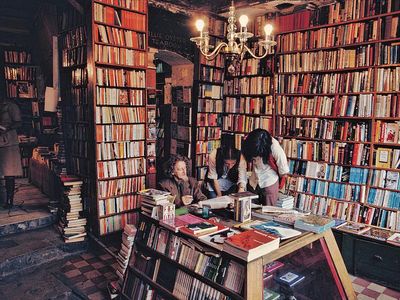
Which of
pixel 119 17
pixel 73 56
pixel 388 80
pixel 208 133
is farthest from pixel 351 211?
pixel 73 56

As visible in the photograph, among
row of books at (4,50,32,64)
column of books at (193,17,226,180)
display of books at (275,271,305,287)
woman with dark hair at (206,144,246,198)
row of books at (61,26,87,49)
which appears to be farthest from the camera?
row of books at (4,50,32,64)

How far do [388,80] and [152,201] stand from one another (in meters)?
3.15

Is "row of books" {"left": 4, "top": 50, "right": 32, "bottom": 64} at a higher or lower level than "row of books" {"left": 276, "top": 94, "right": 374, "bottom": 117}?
higher

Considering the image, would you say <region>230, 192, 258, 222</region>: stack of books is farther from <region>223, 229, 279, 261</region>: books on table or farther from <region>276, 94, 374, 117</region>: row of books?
<region>276, 94, 374, 117</region>: row of books

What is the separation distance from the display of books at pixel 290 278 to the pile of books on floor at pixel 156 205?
0.93 metres

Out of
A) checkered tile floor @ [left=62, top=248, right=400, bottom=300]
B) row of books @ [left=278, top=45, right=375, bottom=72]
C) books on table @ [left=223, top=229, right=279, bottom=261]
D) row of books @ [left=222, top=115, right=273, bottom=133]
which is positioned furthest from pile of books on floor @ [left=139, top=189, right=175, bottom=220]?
row of books @ [left=278, top=45, right=375, bottom=72]

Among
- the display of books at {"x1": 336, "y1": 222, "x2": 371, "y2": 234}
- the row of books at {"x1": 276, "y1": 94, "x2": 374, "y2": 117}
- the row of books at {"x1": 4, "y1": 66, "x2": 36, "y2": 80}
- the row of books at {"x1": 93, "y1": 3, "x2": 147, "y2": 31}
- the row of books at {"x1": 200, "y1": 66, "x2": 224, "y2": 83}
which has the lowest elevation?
the display of books at {"x1": 336, "y1": 222, "x2": 371, "y2": 234}

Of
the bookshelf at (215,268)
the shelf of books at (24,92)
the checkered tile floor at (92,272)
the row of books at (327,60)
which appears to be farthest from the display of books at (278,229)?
the shelf of books at (24,92)

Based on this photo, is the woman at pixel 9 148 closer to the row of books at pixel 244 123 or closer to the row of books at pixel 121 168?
the row of books at pixel 121 168

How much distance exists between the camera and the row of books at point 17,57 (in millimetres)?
7273

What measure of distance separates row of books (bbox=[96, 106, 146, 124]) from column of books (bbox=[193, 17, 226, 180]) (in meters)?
1.19

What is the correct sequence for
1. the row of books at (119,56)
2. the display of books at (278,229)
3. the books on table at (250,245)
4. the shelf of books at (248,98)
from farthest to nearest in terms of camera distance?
1. the shelf of books at (248,98)
2. the row of books at (119,56)
3. the display of books at (278,229)
4. the books on table at (250,245)

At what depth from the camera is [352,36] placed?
4156 mm

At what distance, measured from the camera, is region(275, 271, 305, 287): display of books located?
2.40m
